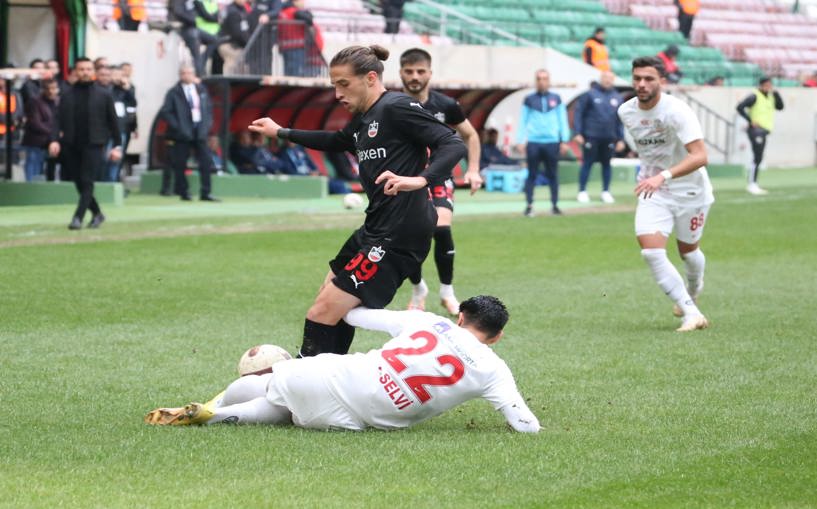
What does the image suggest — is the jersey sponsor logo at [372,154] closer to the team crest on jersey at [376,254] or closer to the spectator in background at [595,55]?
the team crest on jersey at [376,254]

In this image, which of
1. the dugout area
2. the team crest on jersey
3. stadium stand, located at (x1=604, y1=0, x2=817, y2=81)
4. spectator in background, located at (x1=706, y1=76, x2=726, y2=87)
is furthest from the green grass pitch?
stadium stand, located at (x1=604, y1=0, x2=817, y2=81)

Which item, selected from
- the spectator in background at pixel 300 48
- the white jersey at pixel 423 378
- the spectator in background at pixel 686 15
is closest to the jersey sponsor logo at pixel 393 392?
the white jersey at pixel 423 378

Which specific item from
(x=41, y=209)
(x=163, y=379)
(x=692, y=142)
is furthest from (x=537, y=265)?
(x=41, y=209)

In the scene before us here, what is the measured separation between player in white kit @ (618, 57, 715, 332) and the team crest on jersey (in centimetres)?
370

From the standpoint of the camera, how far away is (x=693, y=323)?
35.6 ft

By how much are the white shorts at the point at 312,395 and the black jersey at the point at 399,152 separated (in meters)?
0.92

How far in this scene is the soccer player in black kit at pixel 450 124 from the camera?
1131 cm

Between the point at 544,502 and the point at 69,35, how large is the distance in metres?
19.9

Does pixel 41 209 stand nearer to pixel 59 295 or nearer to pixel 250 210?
pixel 250 210

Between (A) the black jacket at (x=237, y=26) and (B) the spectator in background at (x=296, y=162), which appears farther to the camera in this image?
(B) the spectator in background at (x=296, y=162)

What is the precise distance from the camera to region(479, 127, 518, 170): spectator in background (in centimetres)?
2942

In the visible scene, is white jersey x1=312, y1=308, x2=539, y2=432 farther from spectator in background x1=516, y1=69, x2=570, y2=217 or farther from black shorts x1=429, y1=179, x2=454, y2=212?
spectator in background x1=516, y1=69, x2=570, y2=217

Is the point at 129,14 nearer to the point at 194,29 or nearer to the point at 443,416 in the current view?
the point at 194,29

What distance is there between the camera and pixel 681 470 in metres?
6.16
